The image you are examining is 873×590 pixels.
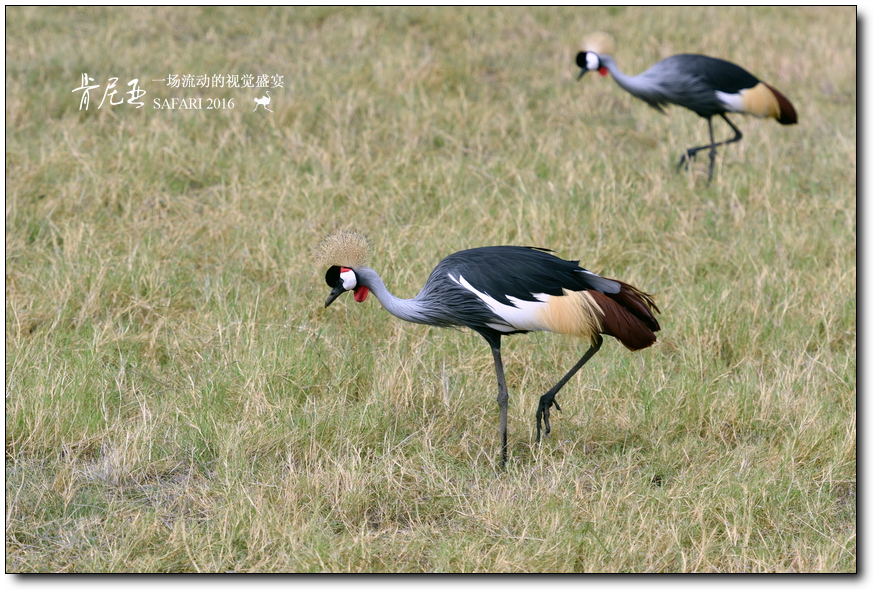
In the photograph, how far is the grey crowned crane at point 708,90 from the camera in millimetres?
6457

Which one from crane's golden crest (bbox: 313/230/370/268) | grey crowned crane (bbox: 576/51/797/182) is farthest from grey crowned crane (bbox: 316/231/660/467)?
grey crowned crane (bbox: 576/51/797/182)

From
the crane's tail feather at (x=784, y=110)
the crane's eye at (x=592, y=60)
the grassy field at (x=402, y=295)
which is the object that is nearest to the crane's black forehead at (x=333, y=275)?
the grassy field at (x=402, y=295)

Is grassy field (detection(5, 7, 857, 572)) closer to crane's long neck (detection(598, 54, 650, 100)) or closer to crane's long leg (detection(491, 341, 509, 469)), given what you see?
crane's long leg (detection(491, 341, 509, 469))

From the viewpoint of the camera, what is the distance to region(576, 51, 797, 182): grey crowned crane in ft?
21.2

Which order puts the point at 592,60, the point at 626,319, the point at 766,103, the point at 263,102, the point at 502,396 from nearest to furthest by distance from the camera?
the point at 626,319 → the point at 502,396 → the point at 766,103 → the point at 263,102 → the point at 592,60

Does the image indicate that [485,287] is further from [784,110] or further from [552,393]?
[784,110]

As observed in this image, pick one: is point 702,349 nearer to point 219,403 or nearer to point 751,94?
point 219,403

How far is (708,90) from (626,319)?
3385 millimetres

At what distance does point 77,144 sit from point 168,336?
221cm

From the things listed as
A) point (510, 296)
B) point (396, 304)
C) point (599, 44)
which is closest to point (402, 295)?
point (396, 304)

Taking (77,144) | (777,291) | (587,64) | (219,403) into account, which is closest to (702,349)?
(777,291)

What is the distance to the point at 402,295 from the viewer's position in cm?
501

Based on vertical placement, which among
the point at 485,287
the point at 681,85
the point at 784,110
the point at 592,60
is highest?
the point at 592,60

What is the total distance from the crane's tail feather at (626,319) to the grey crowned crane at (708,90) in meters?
2.96
